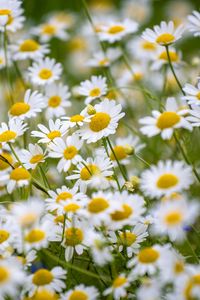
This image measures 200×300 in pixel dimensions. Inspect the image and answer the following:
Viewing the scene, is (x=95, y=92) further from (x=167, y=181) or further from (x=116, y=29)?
(x=167, y=181)

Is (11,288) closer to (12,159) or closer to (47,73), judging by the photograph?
(12,159)

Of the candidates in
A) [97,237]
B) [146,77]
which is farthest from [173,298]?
[146,77]

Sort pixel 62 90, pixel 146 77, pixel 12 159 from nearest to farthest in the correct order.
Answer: pixel 12 159
pixel 62 90
pixel 146 77

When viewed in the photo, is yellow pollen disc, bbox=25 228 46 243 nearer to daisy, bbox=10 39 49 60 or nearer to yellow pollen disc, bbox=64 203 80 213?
yellow pollen disc, bbox=64 203 80 213

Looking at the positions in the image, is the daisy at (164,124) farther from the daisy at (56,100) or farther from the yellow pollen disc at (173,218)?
the daisy at (56,100)

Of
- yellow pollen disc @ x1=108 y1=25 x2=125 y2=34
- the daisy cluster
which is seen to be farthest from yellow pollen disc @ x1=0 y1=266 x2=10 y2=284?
yellow pollen disc @ x1=108 y1=25 x2=125 y2=34

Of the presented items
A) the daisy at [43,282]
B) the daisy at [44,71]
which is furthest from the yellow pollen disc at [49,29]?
the daisy at [43,282]
